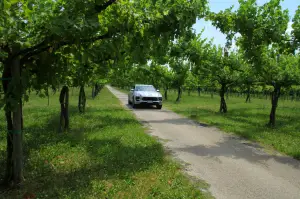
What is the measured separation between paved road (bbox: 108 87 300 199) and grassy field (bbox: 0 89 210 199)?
52cm

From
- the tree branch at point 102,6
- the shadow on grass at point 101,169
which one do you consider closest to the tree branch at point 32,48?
the tree branch at point 102,6

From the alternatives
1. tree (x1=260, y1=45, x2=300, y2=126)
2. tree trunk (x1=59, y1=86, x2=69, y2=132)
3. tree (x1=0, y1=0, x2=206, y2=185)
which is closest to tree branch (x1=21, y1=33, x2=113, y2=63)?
tree (x1=0, y1=0, x2=206, y2=185)

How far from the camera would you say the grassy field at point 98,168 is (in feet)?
15.3

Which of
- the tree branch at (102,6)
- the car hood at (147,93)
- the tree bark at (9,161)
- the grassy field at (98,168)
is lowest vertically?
the grassy field at (98,168)

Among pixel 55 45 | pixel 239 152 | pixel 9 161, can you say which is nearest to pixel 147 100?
pixel 239 152

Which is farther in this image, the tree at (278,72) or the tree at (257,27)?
the tree at (278,72)

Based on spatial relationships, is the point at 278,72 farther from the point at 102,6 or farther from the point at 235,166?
the point at 102,6

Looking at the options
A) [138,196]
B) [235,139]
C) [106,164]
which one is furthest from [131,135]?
[138,196]

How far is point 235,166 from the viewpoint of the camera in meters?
6.40

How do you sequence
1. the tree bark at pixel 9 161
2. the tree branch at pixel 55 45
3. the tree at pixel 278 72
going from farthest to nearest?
1. the tree at pixel 278 72
2. the tree bark at pixel 9 161
3. the tree branch at pixel 55 45

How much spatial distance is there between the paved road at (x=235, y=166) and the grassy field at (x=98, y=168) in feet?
1.71

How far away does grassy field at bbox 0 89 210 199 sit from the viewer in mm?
4660

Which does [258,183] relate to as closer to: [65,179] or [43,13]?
[65,179]

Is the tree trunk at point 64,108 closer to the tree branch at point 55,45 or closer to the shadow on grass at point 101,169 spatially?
the shadow on grass at point 101,169
